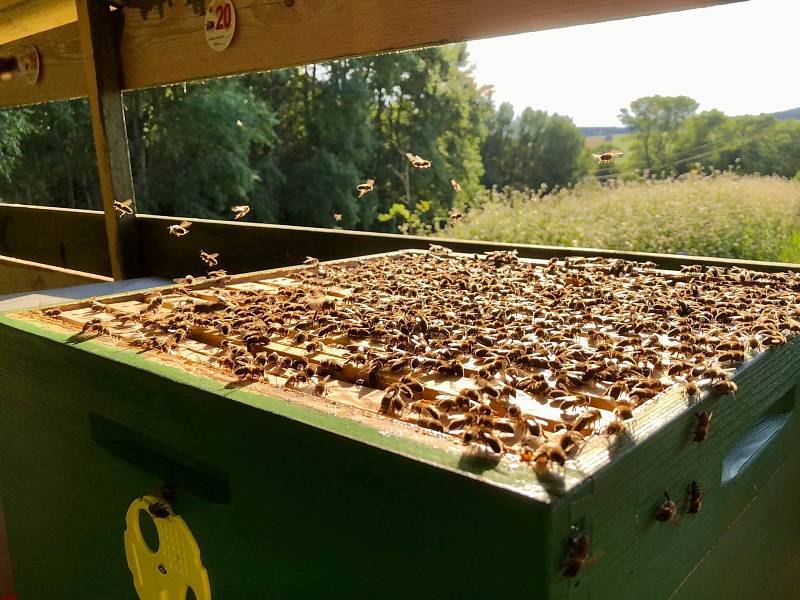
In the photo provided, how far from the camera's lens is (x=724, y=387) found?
3.48 ft

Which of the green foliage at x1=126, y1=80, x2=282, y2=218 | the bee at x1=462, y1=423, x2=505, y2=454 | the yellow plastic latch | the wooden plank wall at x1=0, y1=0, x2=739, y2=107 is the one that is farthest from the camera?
the green foliage at x1=126, y1=80, x2=282, y2=218

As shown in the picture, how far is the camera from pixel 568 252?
2.81 m

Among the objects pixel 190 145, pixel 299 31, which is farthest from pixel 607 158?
pixel 190 145

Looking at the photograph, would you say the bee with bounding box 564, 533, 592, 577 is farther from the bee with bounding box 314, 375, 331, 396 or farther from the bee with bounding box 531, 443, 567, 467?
the bee with bounding box 314, 375, 331, 396

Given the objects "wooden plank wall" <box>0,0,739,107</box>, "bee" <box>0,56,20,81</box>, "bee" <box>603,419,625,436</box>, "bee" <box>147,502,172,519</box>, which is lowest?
"bee" <box>147,502,172,519</box>

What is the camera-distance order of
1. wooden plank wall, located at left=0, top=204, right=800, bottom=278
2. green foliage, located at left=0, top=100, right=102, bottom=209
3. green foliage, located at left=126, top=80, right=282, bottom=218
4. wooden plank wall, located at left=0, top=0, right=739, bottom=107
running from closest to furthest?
wooden plank wall, located at left=0, top=0, right=739, bottom=107
wooden plank wall, located at left=0, top=204, right=800, bottom=278
green foliage, located at left=0, top=100, right=102, bottom=209
green foliage, located at left=126, top=80, right=282, bottom=218

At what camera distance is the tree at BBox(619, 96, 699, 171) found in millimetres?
15195

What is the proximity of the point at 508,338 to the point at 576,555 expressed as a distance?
2.40ft

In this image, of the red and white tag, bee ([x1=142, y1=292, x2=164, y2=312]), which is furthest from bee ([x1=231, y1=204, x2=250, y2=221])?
bee ([x1=142, y1=292, x2=164, y2=312])

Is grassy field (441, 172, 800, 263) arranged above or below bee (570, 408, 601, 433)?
below

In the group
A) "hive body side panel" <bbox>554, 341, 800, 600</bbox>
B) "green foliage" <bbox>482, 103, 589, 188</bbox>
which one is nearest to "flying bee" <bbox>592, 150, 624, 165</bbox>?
"hive body side panel" <bbox>554, 341, 800, 600</bbox>

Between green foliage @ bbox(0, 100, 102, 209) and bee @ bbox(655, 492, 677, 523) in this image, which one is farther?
green foliage @ bbox(0, 100, 102, 209)

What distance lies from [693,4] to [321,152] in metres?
29.0

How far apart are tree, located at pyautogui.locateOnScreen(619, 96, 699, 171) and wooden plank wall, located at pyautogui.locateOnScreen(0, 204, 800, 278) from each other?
12.4 m
